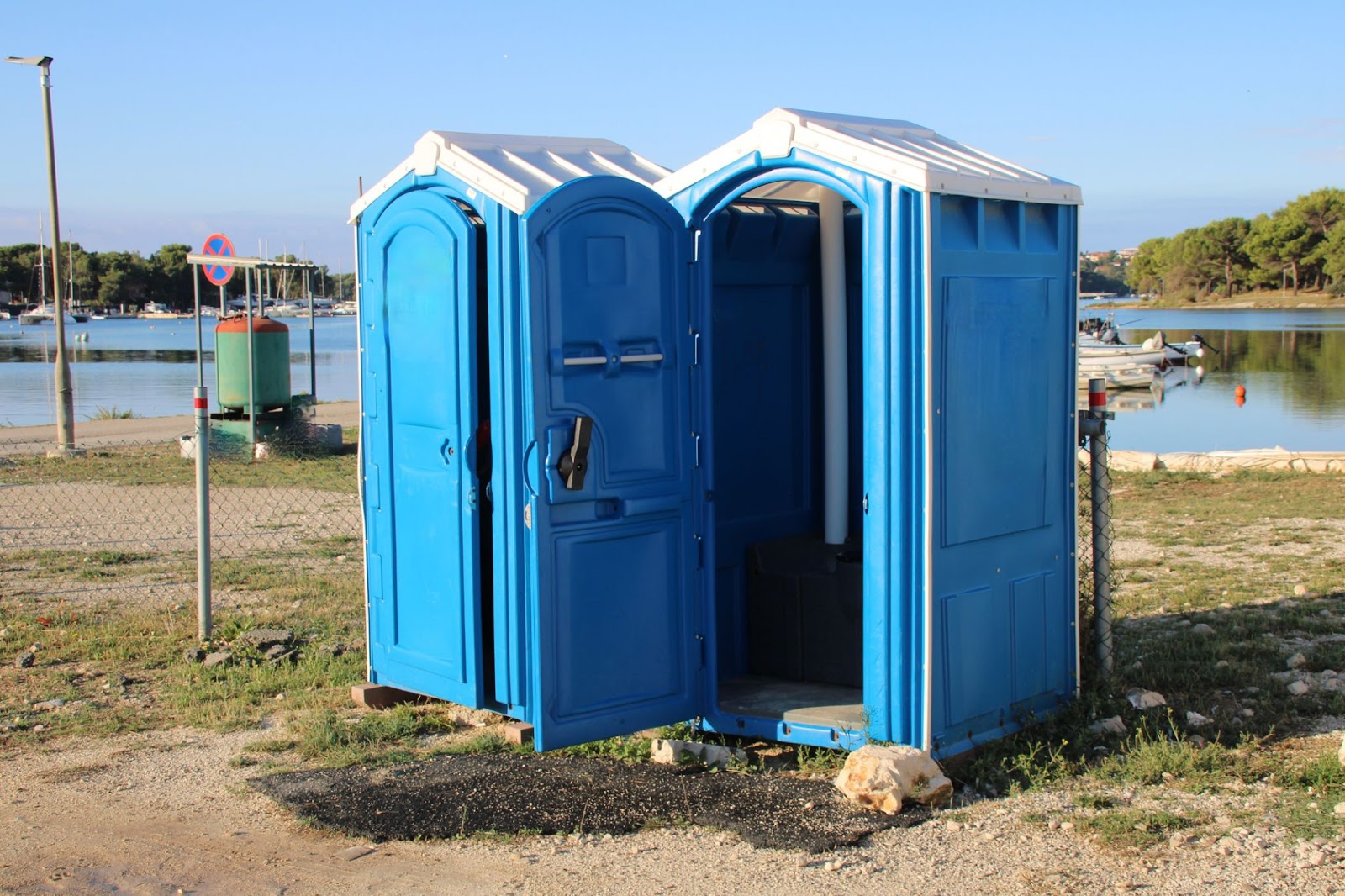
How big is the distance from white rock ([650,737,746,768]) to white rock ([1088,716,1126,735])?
1.47 meters

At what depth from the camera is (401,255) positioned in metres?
5.89

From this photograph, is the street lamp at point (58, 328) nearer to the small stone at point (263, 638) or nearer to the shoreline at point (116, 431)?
the shoreline at point (116, 431)

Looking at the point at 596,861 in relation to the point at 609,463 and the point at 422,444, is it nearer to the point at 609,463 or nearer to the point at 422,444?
the point at 609,463

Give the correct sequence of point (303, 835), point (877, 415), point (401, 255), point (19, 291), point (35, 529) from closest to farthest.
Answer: point (303, 835) < point (877, 415) < point (401, 255) < point (35, 529) < point (19, 291)

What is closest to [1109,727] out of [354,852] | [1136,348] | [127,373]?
[354,852]

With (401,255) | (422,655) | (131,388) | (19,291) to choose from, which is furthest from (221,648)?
(19,291)

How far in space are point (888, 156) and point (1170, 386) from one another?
137ft

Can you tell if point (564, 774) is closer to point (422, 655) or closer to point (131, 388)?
point (422, 655)

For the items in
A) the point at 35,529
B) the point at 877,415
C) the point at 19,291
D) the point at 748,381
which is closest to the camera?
the point at 877,415

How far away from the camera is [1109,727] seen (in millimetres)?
5758

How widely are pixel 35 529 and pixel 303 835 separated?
311 inches

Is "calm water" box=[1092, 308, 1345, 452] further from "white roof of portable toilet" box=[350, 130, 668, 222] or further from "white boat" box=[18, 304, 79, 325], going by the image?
"white boat" box=[18, 304, 79, 325]

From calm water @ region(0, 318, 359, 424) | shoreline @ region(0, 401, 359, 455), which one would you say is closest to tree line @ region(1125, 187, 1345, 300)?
calm water @ region(0, 318, 359, 424)

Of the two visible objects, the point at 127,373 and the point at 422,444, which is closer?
the point at 422,444
